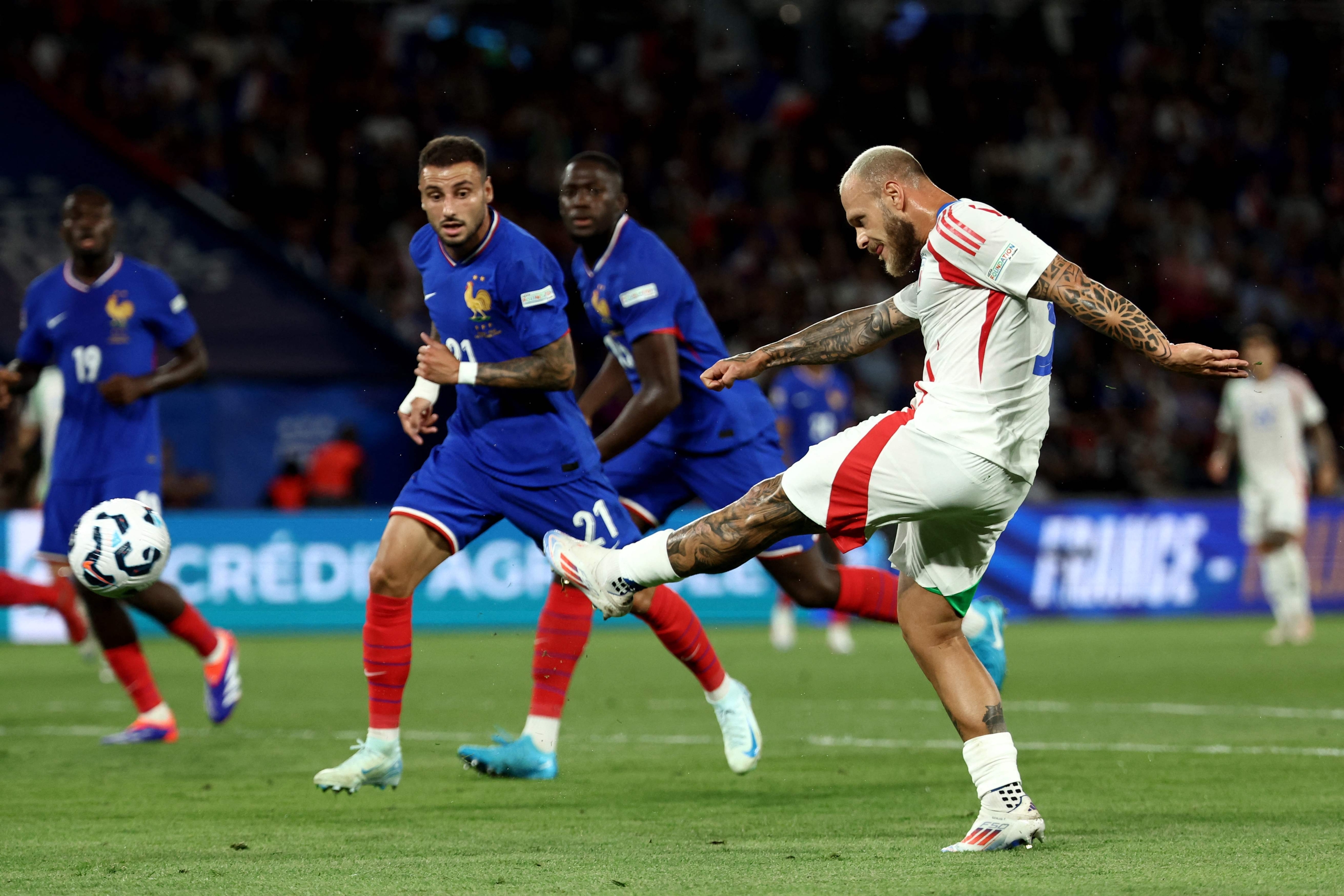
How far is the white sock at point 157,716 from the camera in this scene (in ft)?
28.7

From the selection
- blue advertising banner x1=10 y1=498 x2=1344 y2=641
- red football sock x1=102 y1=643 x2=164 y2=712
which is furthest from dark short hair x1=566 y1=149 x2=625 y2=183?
blue advertising banner x1=10 y1=498 x2=1344 y2=641

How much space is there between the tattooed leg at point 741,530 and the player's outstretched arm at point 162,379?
13.1 feet

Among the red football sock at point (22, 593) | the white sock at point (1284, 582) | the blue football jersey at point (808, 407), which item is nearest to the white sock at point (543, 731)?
the red football sock at point (22, 593)

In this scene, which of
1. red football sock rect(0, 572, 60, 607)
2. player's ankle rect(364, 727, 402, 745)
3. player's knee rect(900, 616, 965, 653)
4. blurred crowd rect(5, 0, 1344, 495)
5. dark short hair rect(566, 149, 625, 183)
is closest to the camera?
player's knee rect(900, 616, 965, 653)

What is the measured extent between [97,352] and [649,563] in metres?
4.31

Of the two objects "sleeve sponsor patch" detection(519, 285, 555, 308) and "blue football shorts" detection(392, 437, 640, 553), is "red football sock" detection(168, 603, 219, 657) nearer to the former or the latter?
"blue football shorts" detection(392, 437, 640, 553)

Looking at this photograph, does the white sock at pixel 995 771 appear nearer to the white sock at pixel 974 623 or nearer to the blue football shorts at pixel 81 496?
the white sock at pixel 974 623

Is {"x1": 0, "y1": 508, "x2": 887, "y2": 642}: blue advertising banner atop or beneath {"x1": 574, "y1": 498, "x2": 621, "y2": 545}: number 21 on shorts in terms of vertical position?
beneath

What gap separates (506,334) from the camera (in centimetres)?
683

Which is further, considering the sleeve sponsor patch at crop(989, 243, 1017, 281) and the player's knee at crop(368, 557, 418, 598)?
the player's knee at crop(368, 557, 418, 598)

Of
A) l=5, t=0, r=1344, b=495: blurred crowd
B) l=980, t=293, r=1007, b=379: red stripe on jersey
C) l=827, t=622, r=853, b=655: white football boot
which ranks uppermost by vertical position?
l=5, t=0, r=1344, b=495: blurred crowd

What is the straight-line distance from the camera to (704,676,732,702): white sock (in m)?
7.37

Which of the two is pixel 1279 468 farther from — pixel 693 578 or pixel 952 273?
pixel 952 273

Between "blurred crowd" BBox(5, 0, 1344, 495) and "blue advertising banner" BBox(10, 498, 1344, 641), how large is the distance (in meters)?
1.33
